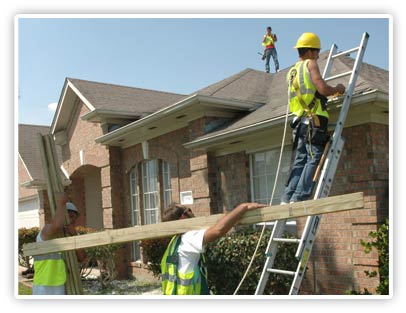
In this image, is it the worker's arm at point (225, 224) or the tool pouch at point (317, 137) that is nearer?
the worker's arm at point (225, 224)

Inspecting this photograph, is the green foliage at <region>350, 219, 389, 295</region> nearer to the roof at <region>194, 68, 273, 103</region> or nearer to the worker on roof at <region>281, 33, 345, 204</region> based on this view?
the worker on roof at <region>281, 33, 345, 204</region>

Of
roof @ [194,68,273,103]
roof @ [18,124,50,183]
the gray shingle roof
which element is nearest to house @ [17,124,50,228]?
roof @ [18,124,50,183]

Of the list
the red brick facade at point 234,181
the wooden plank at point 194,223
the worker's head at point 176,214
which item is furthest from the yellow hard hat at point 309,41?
the red brick facade at point 234,181

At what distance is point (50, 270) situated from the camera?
4.69 m

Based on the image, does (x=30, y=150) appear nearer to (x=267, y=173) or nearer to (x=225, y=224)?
(x=267, y=173)

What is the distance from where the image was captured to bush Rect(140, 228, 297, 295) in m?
7.18

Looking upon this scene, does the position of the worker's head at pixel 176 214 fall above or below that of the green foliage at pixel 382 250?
above

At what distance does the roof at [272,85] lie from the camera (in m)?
7.13

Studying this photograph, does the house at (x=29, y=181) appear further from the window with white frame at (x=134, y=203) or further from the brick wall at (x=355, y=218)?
the brick wall at (x=355, y=218)

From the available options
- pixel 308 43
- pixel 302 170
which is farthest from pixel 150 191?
pixel 308 43

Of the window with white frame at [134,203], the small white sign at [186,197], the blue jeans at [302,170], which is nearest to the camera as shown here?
the blue jeans at [302,170]

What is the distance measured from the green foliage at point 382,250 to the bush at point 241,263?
1.15 meters

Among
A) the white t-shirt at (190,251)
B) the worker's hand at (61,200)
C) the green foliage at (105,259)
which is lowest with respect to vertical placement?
the green foliage at (105,259)
